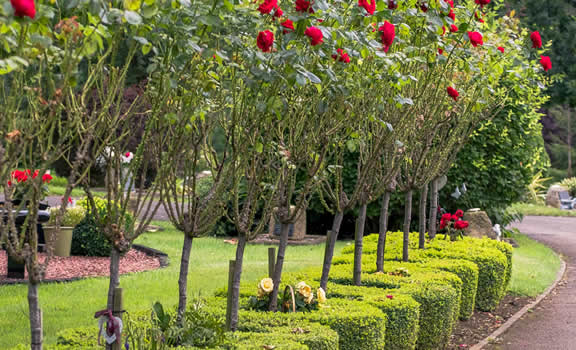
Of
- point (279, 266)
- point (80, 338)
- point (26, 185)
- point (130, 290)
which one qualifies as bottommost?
point (130, 290)

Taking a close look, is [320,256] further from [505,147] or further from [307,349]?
[307,349]

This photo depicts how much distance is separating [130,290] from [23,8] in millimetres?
6566

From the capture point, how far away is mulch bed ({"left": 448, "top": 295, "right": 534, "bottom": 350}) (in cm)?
758

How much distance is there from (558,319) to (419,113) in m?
3.59

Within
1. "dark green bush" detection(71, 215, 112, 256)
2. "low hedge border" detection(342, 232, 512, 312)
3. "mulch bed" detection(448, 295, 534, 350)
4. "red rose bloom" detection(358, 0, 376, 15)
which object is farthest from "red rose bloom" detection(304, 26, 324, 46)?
"dark green bush" detection(71, 215, 112, 256)

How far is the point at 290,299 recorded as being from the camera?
5.24 metres

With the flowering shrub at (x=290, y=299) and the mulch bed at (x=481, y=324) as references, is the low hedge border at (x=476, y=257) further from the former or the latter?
the flowering shrub at (x=290, y=299)

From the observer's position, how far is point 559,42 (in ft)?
76.3

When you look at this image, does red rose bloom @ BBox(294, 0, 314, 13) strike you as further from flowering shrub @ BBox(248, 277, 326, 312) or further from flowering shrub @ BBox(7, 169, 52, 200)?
flowering shrub @ BBox(248, 277, 326, 312)

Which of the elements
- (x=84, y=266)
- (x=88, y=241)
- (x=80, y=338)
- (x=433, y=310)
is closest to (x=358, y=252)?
(x=433, y=310)

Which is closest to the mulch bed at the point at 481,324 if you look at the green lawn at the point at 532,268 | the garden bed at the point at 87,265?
the green lawn at the point at 532,268

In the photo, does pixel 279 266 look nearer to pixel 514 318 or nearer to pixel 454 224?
pixel 514 318

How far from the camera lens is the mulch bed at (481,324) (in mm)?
7582

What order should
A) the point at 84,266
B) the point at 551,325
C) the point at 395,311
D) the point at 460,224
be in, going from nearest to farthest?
the point at 395,311, the point at 551,325, the point at 460,224, the point at 84,266
